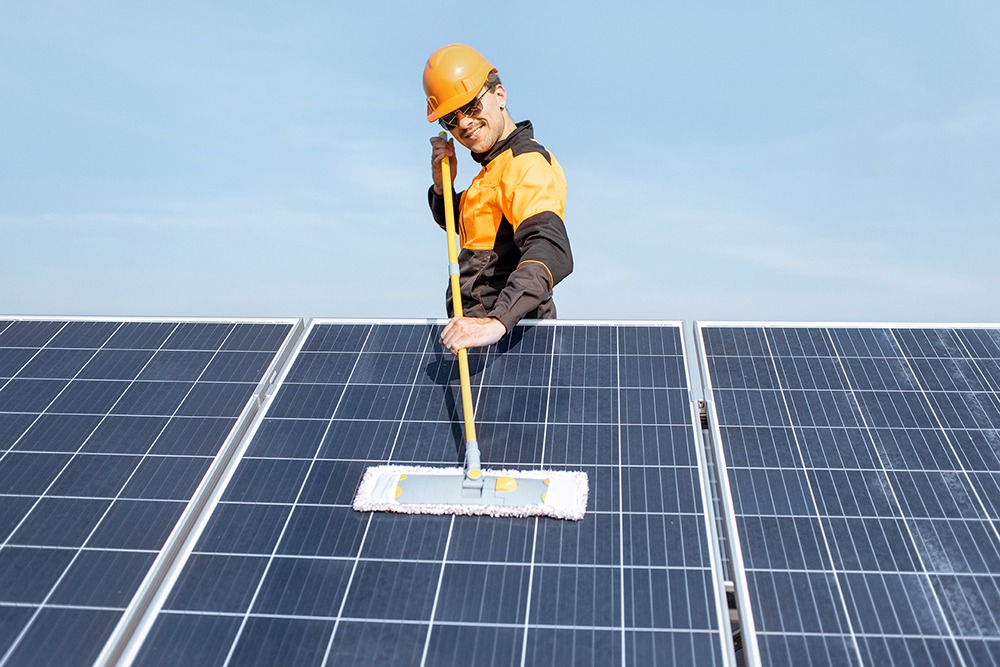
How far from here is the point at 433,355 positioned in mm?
4633

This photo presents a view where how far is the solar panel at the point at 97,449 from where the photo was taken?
3.37 meters

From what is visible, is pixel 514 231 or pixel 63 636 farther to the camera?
pixel 514 231

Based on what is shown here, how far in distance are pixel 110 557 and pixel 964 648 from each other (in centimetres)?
326

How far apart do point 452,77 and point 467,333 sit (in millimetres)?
1602

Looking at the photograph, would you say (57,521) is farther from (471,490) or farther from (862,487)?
(862,487)

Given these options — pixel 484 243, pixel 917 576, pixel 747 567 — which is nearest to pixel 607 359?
pixel 484 243

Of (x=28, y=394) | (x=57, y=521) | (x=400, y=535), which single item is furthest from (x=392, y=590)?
(x=28, y=394)

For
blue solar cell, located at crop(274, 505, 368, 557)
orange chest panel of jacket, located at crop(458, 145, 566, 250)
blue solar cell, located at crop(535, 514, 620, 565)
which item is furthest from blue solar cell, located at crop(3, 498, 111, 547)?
orange chest panel of jacket, located at crop(458, 145, 566, 250)

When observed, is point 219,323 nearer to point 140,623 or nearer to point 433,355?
point 433,355

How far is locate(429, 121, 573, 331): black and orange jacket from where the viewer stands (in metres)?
4.28

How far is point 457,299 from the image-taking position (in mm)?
4469

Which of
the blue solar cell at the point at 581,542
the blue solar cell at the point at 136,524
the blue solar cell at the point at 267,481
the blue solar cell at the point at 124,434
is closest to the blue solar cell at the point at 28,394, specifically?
the blue solar cell at the point at 124,434

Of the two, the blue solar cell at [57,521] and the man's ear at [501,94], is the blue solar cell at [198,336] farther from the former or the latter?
the man's ear at [501,94]

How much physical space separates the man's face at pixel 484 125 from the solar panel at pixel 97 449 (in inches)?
57.1
